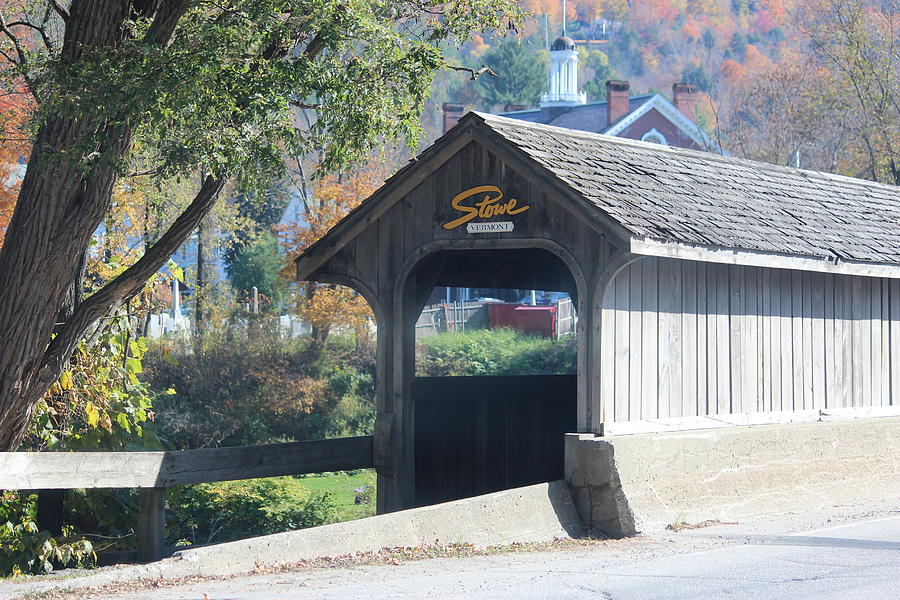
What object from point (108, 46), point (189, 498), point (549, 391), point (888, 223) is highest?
point (108, 46)

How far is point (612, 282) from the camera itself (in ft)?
32.3

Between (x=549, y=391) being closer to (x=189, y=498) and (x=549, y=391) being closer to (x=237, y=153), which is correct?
(x=237, y=153)

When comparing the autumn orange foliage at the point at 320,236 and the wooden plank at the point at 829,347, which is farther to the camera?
the autumn orange foliage at the point at 320,236

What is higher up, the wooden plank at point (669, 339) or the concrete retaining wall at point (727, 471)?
the wooden plank at point (669, 339)

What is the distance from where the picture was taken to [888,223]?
13945 millimetres

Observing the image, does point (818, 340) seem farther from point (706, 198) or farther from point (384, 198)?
point (384, 198)

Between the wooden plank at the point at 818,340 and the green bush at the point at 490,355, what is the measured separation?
20219 mm

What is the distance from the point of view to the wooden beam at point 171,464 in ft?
28.9

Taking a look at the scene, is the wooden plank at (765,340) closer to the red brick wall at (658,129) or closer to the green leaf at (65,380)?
the green leaf at (65,380)

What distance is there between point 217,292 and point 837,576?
29.1 m

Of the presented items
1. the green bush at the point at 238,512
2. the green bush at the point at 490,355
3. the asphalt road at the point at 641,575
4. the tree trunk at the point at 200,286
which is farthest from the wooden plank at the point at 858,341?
the tree trunk at the point at 200,286

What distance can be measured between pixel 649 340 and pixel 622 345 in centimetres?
40

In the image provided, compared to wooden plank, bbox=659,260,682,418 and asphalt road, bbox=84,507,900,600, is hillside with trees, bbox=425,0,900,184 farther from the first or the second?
asphalt road, bbox=84,507,900,600

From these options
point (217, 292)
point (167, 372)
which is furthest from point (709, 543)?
point (217, 292)
